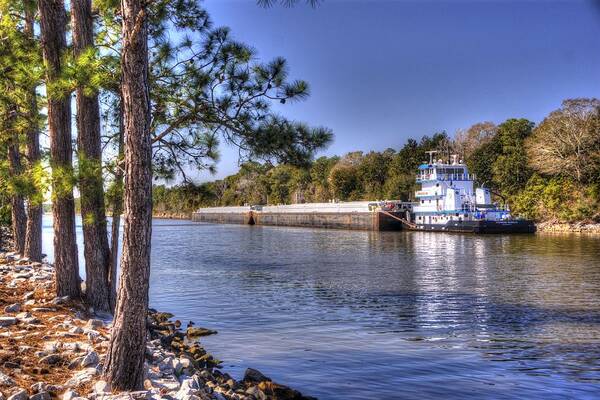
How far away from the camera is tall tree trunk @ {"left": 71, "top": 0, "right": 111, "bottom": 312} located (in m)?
8.89

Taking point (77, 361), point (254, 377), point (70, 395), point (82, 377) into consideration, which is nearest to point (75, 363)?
point (77, 361)

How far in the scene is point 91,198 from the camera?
8.66m

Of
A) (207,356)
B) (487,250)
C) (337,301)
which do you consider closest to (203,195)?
(207,356)

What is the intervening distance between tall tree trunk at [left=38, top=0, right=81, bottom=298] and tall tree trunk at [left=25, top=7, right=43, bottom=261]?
1.38 feet

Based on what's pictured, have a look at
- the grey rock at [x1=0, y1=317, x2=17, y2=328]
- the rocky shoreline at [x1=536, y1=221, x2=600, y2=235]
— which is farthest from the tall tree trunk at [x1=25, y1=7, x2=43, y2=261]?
the rocky shoreline at [x1=536, y1=221, x2=600, y2=235]

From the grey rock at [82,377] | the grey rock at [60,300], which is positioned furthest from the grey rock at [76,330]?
the grey rock at [60,300]

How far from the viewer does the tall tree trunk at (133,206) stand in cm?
539

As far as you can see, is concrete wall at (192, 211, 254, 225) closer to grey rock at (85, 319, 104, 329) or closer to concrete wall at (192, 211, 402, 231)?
concrete wall at (192, 211, 402, 231)

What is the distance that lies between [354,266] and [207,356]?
52.4 ft

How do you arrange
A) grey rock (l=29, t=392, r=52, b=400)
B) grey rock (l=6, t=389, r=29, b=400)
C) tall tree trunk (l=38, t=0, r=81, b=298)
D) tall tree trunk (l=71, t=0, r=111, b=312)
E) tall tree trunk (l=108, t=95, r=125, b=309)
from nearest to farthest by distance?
grey rock (l=6, t=389, r=29, b=400) < grey rock (l=29, t=392, r=52, b=400) < tall tree trunk (l=108, t=95, r=125, b=309) < tall tree trunk (l=71, t=0, r=111, b=312) < tall tree trunk (l=38, t=0, r=81, b=298)

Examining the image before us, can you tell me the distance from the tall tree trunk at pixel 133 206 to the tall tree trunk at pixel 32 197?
3597 millimetres

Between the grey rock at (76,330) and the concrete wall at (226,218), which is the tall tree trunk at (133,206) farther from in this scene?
the concrete wall at (226,218)

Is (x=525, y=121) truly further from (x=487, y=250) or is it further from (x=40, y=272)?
(x=40, y=272)

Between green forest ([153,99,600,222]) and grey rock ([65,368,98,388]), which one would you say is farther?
green forest ([153,99,600,222])
